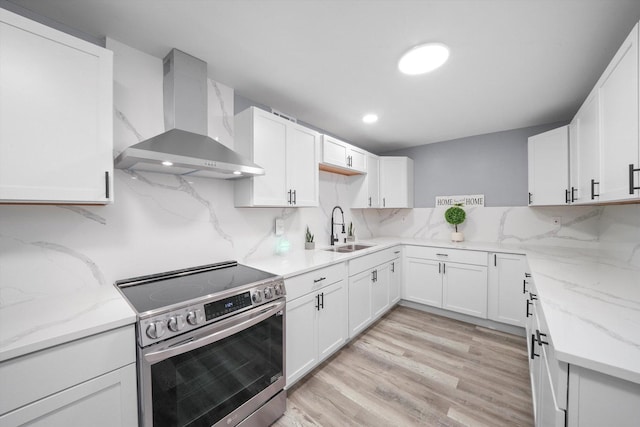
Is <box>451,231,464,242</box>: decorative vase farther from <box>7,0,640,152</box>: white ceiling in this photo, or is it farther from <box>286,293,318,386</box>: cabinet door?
<box>286,293,318,386</box>: cabinet door

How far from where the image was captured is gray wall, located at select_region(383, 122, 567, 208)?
10.2ft

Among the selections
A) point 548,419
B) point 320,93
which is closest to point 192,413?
point 548,419

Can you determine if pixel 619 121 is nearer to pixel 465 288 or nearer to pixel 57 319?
pixel 465 288

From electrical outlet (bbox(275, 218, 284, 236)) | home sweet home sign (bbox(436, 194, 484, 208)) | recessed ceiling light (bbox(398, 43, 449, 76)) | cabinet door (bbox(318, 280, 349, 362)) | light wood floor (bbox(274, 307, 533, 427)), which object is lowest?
light wood floor (bbox(274, 307, 533, 427))

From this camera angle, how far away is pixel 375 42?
1517mm

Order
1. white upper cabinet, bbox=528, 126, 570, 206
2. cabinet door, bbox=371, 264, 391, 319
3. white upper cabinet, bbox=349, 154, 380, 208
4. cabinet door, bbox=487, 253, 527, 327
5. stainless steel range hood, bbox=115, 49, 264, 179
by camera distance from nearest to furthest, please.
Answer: stainless steel range hood, bbox=115, 49, 264, 179 < white upper cabinet, bbox=528, 126, 570, 206 < cabinet door, bbox=487, 253, 527, 327 < cabinet door, bbox=371, 264, 391, 319 < white upper cabinet, bbox=349, 154, 380, 208

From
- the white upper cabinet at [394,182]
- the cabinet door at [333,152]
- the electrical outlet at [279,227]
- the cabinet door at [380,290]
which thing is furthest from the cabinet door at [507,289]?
the electrical outlet at [279,227]

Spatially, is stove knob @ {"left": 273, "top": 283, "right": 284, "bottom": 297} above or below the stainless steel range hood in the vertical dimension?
below

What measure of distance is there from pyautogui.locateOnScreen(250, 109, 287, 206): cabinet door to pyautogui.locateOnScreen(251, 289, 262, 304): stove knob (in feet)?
2.38

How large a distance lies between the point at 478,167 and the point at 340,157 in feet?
6.67

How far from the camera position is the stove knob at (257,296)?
146cm

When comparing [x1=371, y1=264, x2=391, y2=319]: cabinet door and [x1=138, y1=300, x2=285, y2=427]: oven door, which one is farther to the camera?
[x1=371, y1=264, x2=391, y2=319]: cabinet door

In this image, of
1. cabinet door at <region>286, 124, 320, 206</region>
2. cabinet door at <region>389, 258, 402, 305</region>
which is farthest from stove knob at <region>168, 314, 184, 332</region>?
cabinet door at <region>389, 258, 402, 305</region>

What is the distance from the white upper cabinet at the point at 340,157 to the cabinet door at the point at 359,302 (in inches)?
49.7
